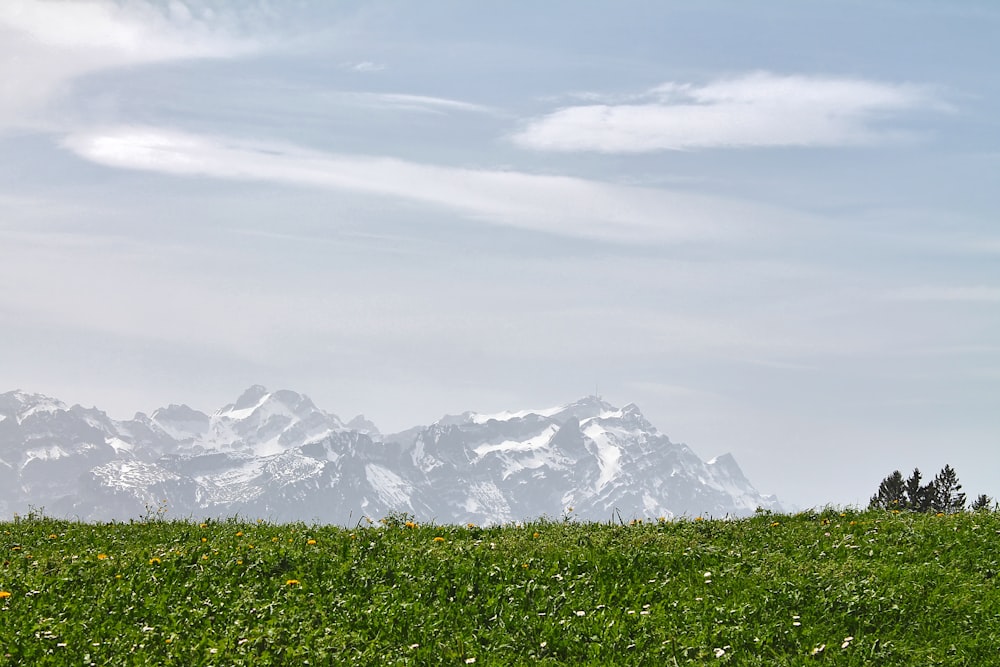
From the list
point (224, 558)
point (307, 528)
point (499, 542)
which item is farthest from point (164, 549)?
point (499, 542)

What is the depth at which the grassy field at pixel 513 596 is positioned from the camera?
42.5 ft

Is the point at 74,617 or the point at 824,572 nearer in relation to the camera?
the point at 74,617

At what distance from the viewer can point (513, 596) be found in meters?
14.8

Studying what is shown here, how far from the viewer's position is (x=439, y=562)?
15883 mm

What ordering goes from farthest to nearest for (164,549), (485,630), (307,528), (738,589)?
1. (307,528)
2. (164,549)
3. (738,589)
4. (485,630)

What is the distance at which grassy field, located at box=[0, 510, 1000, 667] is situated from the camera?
12969 millimetres

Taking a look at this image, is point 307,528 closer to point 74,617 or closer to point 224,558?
point 224,558

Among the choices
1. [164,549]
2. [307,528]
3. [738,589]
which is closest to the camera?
[738,589]

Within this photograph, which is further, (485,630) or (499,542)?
(499,542)

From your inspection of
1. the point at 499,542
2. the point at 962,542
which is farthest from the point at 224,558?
the point at 962,542

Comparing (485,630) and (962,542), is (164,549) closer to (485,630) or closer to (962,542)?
(485,630)

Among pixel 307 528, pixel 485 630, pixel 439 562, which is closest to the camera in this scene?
pixel 485 630

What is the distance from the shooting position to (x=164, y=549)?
56.2 ft

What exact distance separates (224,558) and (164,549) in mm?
1649
